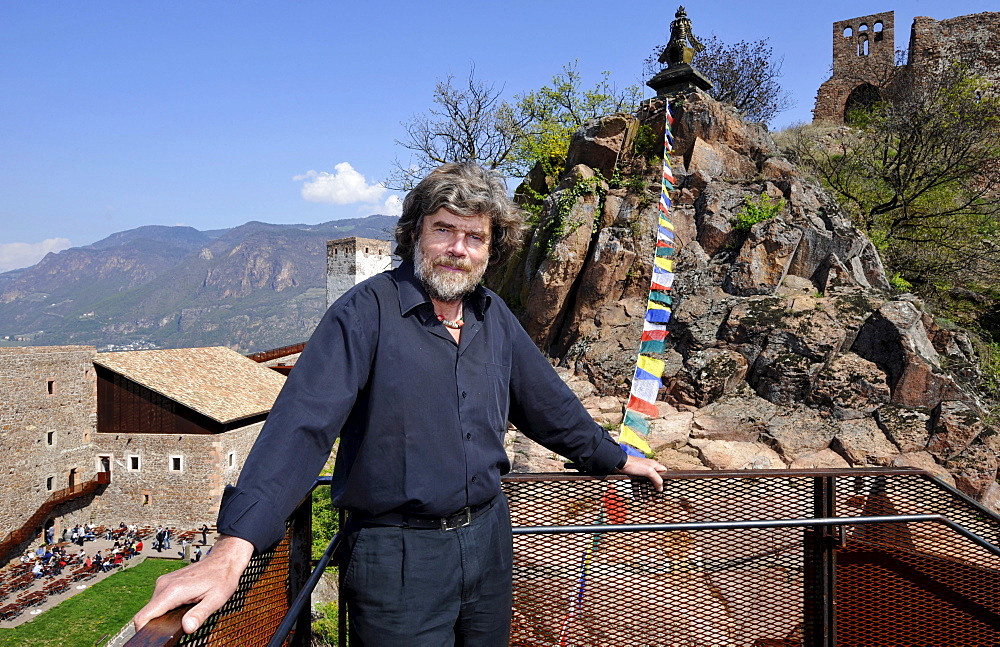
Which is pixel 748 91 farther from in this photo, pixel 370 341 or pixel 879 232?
pixel 370 341

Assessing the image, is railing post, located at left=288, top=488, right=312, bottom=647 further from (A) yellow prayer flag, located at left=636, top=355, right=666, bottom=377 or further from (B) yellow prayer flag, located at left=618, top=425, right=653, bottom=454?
(A) yellow prayer flag, located at left=636, top=355, right=666, bottom=377

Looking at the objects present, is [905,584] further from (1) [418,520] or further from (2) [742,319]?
(2) [742,319]

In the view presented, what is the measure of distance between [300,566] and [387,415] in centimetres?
65

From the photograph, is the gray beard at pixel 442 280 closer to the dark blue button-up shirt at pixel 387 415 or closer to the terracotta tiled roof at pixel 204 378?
the dark blue button-up shirt at pixel 387 415

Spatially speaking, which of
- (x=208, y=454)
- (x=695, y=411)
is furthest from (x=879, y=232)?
(x=208, y=454)

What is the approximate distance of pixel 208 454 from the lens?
23.3 meters

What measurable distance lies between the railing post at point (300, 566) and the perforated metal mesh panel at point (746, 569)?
33.4 inches

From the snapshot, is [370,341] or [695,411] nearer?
[370,341]

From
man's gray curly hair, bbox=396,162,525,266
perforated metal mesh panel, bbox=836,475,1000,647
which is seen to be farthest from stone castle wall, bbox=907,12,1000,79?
man's gray curly hair, bbox=396,162,525,266

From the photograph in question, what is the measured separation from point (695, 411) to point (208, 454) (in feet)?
67.9

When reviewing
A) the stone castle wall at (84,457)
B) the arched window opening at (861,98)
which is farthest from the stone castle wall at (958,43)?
the stone castle wall at (84,457)

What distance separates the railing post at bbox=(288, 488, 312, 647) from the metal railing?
0.87 metres

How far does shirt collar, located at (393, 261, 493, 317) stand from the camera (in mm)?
1954

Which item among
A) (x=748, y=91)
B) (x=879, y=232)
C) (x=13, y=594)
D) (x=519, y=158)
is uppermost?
(x=748, y=91)
